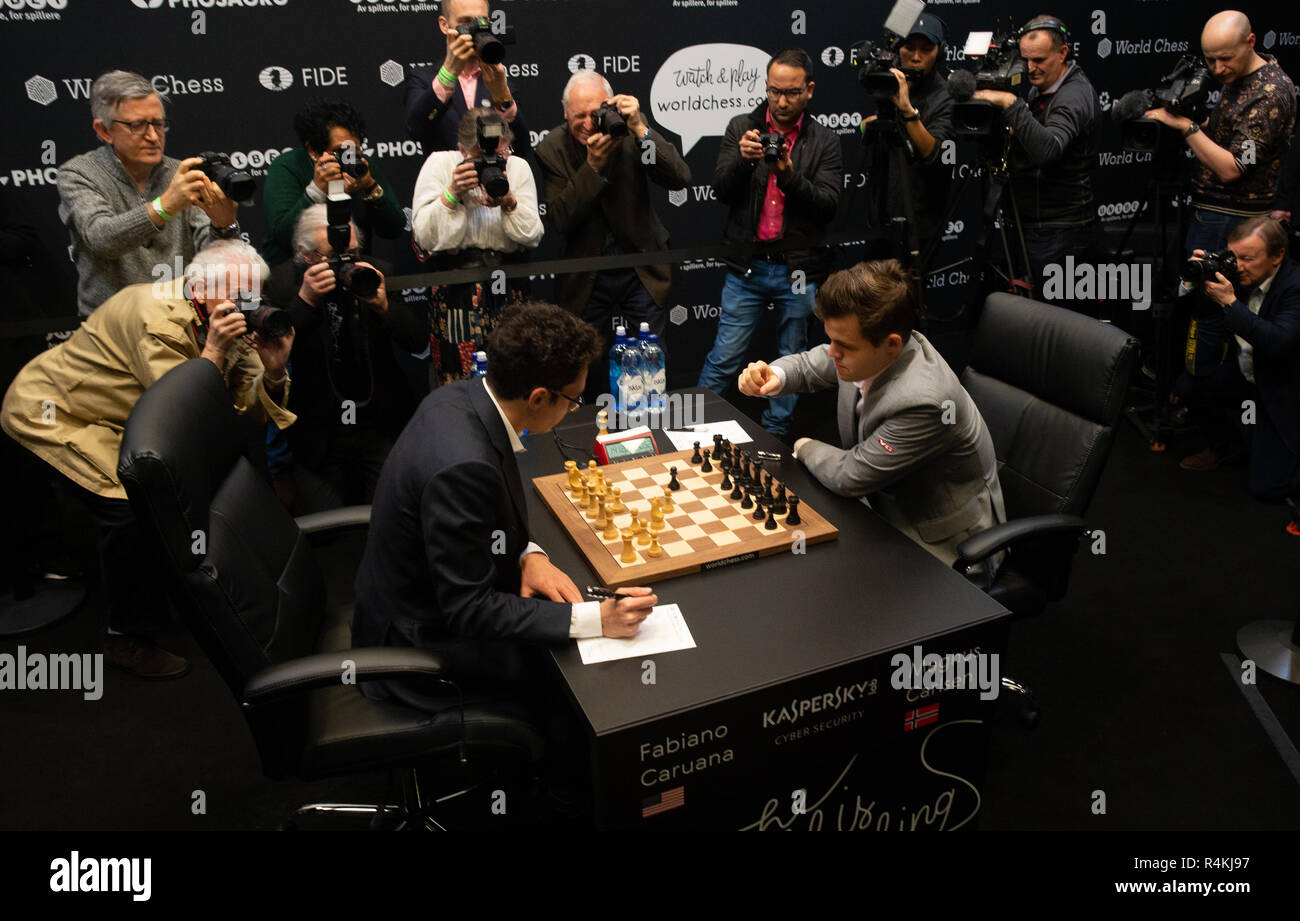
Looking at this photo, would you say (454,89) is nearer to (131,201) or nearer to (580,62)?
(580,62)

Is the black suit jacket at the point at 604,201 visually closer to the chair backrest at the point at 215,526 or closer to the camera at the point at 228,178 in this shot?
the camera at the point at 228,178

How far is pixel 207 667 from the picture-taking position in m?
3.09

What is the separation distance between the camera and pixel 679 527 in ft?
7.38

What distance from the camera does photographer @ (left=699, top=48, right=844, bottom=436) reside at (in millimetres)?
3879

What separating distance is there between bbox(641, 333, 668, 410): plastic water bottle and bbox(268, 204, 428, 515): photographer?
2.79 feet

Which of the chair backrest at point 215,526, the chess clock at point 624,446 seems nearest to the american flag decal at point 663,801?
the chair backrest at point 215,526

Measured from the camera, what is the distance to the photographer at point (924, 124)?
4223 mm

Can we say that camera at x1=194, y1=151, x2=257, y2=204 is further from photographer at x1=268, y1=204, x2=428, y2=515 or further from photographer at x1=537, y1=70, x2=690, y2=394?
photographer at x1=537, y1=70, x2=690, y2=394

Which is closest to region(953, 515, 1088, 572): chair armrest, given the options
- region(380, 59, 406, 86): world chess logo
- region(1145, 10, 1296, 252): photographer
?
region(1145, 10, 1296, 252): photographer

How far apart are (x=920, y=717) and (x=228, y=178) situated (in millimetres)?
2626

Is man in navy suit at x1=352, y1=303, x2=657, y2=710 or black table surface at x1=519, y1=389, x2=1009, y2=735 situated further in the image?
man in navy suit at x1=352, y1=303, x2=657, y2=710

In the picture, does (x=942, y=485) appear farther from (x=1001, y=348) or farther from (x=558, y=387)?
(x=558, y=387)

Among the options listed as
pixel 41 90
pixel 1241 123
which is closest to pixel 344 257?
pixel 41 90
